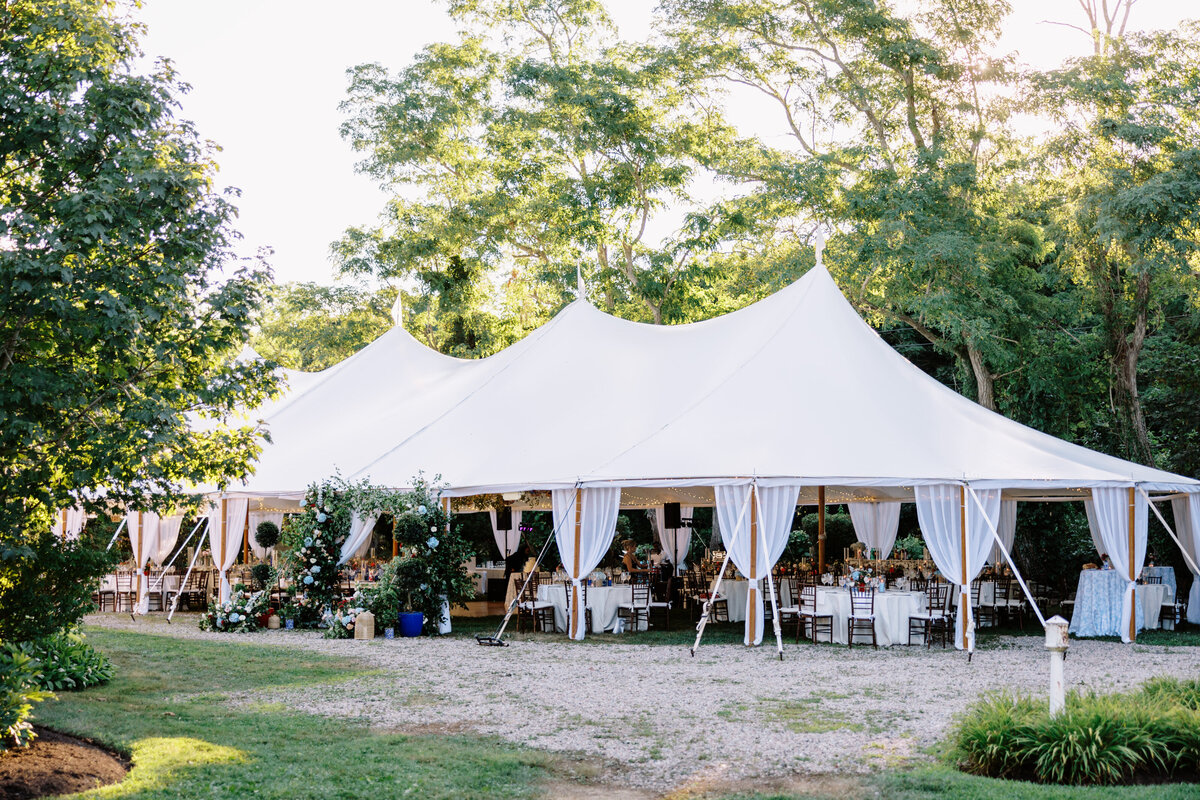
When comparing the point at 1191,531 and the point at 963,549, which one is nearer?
the point at 963,549

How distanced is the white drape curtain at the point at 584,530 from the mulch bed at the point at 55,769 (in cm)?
Result: 726

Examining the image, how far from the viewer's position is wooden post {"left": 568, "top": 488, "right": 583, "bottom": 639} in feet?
44.0

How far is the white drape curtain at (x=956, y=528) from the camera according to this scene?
12.3m

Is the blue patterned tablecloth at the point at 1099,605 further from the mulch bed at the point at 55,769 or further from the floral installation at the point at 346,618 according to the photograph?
the mulch bed at the point at 55,769

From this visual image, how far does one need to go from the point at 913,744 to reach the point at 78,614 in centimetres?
544

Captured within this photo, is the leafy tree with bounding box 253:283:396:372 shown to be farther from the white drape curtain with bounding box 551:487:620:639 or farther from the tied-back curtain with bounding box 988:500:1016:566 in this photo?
the tied-back curtain with bounding box 988:500:1016:566

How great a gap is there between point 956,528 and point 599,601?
4548mm

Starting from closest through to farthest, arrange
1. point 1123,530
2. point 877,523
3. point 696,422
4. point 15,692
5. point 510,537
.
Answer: point 15,692 < point 1123,530 < point 696,422 < point 877,523 < point 510,537

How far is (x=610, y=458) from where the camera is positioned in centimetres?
1387

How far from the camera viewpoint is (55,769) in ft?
19.5

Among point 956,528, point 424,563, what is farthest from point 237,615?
point 956,528

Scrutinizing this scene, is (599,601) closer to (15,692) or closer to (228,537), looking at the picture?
(228,537)

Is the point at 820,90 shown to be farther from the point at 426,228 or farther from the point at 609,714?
the point at 609,714

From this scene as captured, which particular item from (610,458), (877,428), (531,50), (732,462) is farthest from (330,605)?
(531,50)
